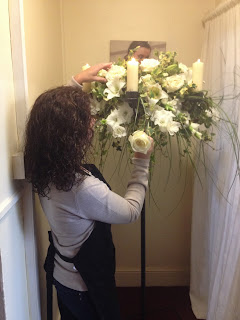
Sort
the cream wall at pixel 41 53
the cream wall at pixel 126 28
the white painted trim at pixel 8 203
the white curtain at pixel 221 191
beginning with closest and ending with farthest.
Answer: the white painted trim at pixel 8 203
the cream wall at pixel 41 53
the white curtain at pixel 221 191
the cream wall at pixel 126 28

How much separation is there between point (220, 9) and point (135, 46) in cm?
56

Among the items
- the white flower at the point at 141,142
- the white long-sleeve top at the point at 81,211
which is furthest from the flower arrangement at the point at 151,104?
the white long-sleeve top at the point at 81,211

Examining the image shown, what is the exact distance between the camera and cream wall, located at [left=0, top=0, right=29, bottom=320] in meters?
0.93

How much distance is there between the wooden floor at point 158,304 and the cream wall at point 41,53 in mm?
534

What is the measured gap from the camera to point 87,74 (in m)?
1.30

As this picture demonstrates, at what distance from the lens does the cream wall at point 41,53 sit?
1238 mm

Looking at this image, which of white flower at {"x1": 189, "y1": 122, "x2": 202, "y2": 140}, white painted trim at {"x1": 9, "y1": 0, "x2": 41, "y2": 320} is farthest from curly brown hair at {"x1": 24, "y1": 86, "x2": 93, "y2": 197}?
white flower at {"x1": 189, "y1": 122, "x2": 202, "y2": 140}

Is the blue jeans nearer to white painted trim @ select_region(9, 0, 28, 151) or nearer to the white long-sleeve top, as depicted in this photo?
the white long-sleeve top

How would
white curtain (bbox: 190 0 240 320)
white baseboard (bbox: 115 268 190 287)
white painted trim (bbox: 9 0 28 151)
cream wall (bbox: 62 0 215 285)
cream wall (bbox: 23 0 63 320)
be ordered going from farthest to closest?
white baseboard (bbox: 115 268 190 287) → cream wall (bbox: 62 0 215 285) → white curtain (bbox: 190 0 240 320) → cream wall (bbox: 23 0 63 320) → white painted trim (bbox: 9 0 28 151)

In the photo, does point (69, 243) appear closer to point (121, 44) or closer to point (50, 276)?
point (50, 276)

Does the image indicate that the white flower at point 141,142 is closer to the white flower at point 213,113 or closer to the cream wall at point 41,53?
the white flower at point 213,113

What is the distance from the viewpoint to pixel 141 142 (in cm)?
113

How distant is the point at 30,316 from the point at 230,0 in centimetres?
170

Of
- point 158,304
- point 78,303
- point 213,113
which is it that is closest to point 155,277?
point 158,304
